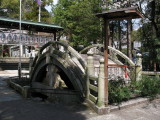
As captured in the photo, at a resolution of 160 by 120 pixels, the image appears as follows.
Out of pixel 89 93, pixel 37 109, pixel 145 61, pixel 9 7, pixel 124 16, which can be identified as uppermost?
pixel 9 7

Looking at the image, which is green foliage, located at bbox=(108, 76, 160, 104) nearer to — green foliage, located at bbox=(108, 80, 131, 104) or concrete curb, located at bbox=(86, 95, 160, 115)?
green foliage, located at bbox=(108, 80, 131, 104)

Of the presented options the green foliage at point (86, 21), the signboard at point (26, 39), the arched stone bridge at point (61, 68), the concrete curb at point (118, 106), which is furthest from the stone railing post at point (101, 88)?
the green foliage at point (86, 21)

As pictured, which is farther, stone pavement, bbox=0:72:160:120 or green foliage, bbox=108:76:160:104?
green foliage, bbox=108:76:160:104

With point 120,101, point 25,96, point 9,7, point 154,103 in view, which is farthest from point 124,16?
point 9,7

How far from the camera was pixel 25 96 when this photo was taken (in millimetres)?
10406

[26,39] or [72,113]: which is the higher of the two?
[26,39]

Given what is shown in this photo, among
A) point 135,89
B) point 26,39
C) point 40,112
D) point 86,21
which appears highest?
point 86,21

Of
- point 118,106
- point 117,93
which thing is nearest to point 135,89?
point 117,93

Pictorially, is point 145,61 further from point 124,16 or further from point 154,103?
point 124,16

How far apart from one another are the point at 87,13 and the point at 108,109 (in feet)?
60.8

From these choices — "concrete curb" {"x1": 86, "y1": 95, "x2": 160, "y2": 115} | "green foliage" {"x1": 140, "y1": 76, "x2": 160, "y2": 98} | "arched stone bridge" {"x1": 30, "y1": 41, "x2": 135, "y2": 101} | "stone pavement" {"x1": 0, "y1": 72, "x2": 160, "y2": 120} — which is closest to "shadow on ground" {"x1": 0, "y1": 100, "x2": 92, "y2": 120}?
"stone pavement" {"x1": 0, "y1": 72, "x2": 160, "y2": 120}

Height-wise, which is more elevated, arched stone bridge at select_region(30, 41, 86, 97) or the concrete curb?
arched stone bridge at select_region(30, 41, 86, 97)

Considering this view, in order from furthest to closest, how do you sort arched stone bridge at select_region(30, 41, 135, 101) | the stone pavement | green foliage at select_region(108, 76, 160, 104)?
arched stone bridge at select_region(30, 41, 135, 101)
green foliage at select_region(108, 76, 160, 104)
the stone pavement

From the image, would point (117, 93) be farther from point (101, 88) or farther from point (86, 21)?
point (86, 21)
